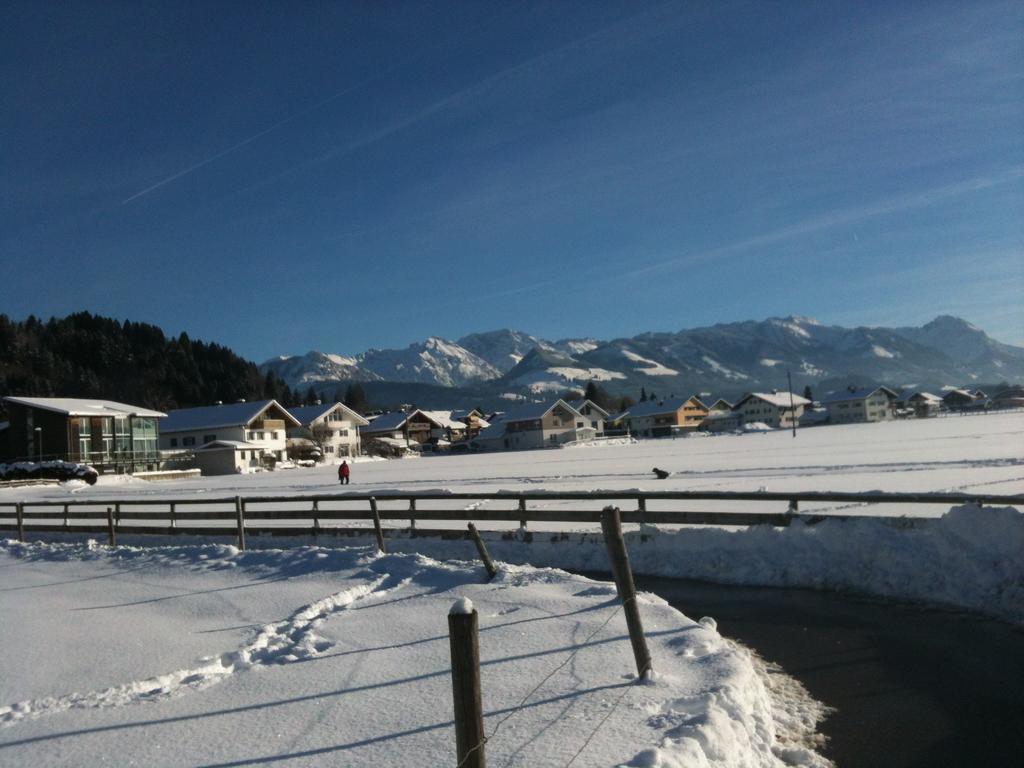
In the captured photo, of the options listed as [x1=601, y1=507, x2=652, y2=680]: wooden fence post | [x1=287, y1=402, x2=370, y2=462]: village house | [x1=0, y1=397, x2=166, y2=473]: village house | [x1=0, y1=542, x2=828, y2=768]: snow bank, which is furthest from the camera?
[x1=287, y1=402, x2=370, y2=462]: village house

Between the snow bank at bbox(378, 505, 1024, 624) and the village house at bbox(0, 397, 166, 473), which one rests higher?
the village house at bbox(0, 397, 166, 473)

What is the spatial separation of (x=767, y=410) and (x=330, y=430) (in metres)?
106

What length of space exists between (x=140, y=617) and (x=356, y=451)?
9509 cm

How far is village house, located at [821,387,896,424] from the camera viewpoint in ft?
519

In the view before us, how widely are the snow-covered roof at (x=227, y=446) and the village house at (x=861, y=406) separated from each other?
403 feet

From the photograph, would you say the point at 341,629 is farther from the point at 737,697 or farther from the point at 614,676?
the point at 737,697

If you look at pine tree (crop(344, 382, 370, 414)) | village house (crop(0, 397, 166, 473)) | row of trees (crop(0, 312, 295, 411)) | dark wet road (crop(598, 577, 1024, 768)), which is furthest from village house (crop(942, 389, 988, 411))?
dark wet road (crop(598, 577, 1024, 768))

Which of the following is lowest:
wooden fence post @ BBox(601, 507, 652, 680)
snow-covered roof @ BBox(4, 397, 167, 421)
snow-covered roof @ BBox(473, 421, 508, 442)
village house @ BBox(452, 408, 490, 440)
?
wooden fence post @ BBox(601, 507, 652, 680)

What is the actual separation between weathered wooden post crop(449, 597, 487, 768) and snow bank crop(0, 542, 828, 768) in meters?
0.08

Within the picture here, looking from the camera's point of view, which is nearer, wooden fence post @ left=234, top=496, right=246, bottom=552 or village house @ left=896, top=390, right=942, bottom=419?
wooden fence post @ left=234, top=496, right=246, bottom=552

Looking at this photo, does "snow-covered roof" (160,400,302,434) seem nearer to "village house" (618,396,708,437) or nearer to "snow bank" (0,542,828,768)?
"snow bank" (0,542,828,768)

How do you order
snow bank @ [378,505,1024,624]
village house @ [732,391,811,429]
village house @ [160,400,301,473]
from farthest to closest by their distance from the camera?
village house @ [732,391,811,429] < village house @ [160,400,301,473] < snow bank @ [378,505,1024,624]

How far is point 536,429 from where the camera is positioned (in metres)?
120

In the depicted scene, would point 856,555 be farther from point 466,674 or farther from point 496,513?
point 466,674
